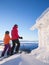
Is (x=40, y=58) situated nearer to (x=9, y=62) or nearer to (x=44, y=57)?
(x=44, y=57)

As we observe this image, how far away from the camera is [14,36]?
1181cm

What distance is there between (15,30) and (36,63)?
4013 millimetres

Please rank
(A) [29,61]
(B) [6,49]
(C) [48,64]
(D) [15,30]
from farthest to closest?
(B) [6,49] → (D) [15,30] → (A) [29,61] → (C) [48,64]

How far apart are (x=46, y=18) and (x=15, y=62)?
4.91 meters

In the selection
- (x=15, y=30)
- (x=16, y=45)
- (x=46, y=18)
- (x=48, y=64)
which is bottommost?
(x=48, y=64)

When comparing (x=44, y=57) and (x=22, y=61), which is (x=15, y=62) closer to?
(x=22, y=61)

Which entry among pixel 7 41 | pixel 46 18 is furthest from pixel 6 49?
pixel 46 18

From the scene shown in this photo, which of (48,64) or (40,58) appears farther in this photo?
(40,58)

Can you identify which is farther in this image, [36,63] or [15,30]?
[15,30]

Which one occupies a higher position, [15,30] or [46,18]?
[46,18]

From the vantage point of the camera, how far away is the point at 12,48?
473 inches

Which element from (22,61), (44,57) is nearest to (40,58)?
(44,57)

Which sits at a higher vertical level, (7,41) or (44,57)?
(7,41)

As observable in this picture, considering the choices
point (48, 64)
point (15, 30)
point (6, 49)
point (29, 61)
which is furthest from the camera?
point (6, 49)
